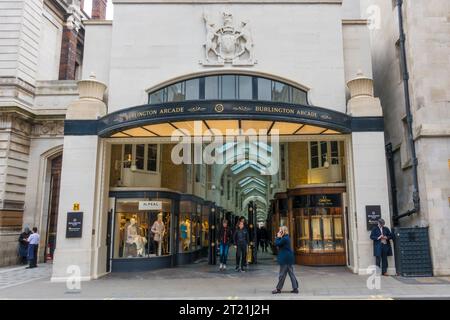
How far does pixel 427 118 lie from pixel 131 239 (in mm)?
12035

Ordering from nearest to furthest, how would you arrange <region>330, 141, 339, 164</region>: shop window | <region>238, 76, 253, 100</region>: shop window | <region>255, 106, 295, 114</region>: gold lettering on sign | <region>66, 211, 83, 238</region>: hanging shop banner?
<region>255, 106, 295, 114</region>: gold lettering on sign → <region>66, 211, 83, 238</region>: hanging shop banner → <region>238, 76, 253, 100</region>: shop window → <region>330, 141, 339, 164</region>: shop window

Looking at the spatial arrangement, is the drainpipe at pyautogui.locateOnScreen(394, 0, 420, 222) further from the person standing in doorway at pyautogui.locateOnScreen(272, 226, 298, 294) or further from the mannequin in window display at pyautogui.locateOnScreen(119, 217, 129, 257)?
the mannequin in window display at pyautogui.locateOnScreen(119, 217, 129, 257)

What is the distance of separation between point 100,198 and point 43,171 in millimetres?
7648

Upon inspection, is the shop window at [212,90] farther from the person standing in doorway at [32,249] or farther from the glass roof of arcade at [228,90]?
the person standing in doorway at [32,249]

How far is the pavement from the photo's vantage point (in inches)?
356

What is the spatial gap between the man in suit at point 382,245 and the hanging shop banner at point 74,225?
999 centimetres

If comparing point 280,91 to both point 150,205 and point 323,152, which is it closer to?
point 323,152

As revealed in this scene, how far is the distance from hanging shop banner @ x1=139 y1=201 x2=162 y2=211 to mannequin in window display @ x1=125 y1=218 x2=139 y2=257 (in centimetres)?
62

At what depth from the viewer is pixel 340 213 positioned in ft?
50.5

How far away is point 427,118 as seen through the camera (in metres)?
12.9

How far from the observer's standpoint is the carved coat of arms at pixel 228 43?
14625mm

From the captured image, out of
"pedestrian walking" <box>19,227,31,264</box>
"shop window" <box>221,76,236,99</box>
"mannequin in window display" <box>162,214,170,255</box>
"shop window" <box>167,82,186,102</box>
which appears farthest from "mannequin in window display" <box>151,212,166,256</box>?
"pedestrian walking" <box>19,227,31,264</box>

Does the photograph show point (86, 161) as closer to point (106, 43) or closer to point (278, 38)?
point (106, 43)
